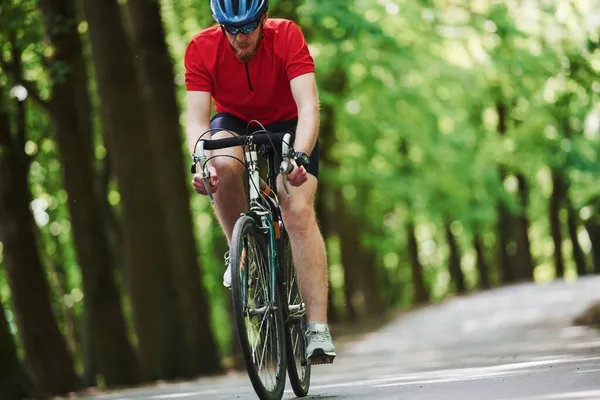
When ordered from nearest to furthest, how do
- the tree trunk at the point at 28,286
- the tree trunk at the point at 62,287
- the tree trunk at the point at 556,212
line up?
the tree trunk at the point at 28,286, the tree trunk at the point at 62,287, the tree trunk at the point at 556,212

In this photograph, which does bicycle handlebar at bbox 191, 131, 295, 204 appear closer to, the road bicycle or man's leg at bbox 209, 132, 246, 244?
the road bicycle

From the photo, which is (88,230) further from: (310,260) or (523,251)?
(523,251)

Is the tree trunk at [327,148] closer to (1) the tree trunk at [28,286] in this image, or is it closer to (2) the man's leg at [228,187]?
(1) the tree trunk at [28,286]

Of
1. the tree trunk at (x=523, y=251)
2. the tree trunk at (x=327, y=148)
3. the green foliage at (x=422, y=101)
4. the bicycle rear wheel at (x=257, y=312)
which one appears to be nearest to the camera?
the bicycle rear wheel at (x=257, y=312)

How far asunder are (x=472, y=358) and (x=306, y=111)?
5329 mm

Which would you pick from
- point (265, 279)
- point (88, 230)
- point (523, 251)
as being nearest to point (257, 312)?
point (265, 279)

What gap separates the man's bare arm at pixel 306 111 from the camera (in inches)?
258

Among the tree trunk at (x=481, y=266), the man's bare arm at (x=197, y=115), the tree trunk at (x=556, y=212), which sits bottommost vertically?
the tree trunk at (x=481, y=266)

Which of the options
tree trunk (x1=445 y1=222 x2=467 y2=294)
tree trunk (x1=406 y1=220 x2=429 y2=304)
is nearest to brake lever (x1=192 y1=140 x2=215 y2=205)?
tree trunk (x1=406 y1=220 x2=429 y2=304)

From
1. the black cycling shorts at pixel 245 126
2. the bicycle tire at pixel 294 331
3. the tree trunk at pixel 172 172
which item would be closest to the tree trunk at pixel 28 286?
the tree trunk at pixel 172 172

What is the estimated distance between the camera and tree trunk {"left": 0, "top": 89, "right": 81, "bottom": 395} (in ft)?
50.5

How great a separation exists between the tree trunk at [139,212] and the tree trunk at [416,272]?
1962cm

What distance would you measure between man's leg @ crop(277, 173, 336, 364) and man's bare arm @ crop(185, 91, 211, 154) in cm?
49

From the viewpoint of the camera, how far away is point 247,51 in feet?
21.6
